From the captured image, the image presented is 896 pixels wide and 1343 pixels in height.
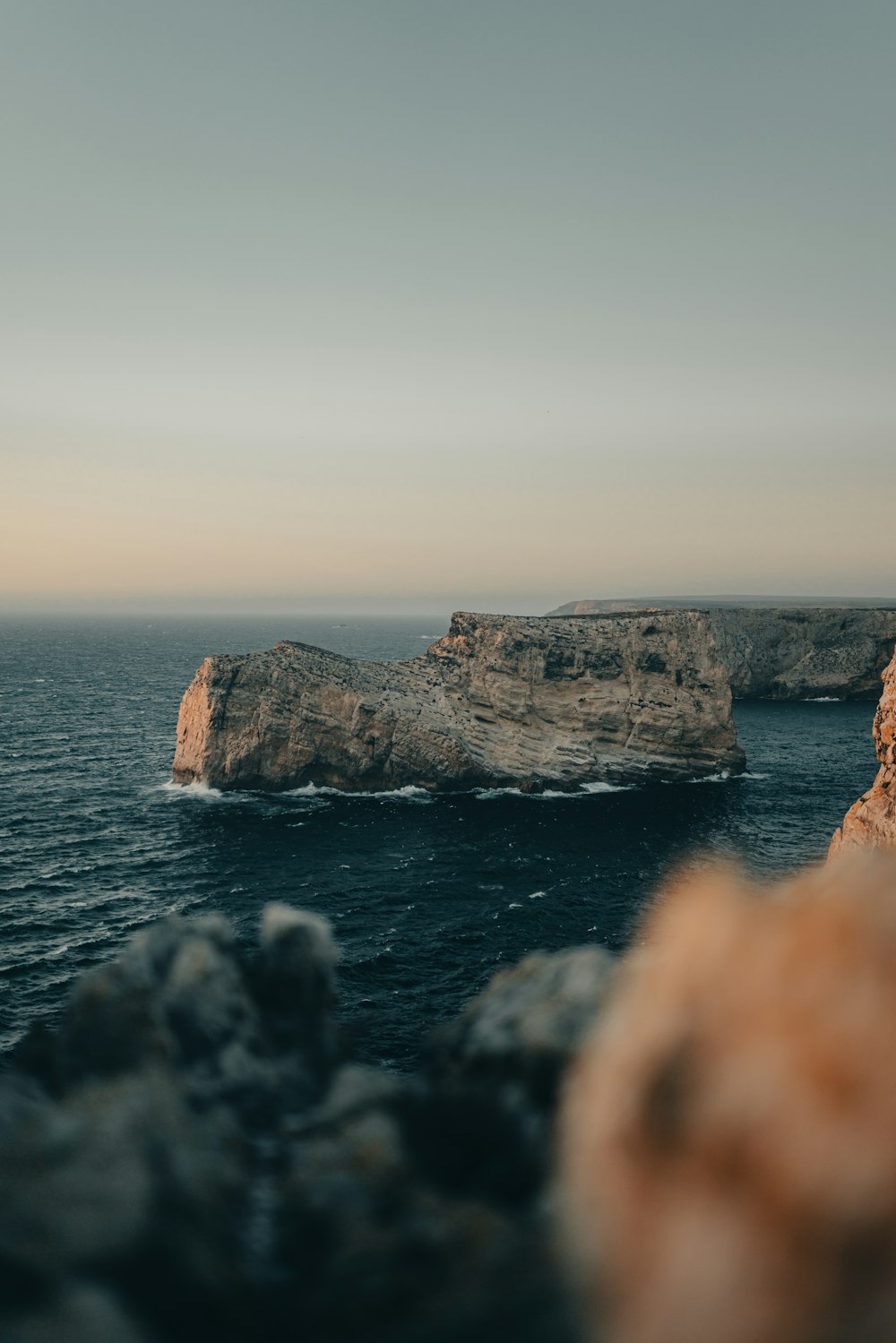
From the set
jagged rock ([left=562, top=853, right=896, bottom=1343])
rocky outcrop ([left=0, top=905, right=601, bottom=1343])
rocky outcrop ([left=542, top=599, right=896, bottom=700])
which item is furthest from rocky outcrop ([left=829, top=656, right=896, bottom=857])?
rocky outcrop ([left=542, top=599, right=896, bottom=700])

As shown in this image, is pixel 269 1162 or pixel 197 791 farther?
pixel 197 791

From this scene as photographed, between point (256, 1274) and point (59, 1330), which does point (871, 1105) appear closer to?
point (256, 1274)

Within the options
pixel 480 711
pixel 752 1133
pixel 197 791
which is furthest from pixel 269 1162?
pixel 480 711

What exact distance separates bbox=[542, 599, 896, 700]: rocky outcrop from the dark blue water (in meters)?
59.5

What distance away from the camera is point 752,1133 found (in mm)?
4391

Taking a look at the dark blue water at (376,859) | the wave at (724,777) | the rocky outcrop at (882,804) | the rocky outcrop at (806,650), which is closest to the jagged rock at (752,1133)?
the dark blue water at (376,859)

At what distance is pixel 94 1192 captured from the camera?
5.43m

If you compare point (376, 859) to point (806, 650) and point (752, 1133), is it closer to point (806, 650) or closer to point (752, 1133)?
point (752, 1133)


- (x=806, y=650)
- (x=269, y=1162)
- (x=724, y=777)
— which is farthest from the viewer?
(x=806, y=650)

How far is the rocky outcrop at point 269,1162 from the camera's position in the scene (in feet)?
16.0

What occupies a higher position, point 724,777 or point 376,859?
point 724,777

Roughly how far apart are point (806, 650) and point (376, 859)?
5033 inches

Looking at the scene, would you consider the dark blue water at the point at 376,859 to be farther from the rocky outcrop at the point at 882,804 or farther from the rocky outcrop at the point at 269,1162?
the rocky outcrop at the point at 269,1162

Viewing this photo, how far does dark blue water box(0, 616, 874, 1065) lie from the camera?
38.9 meters
